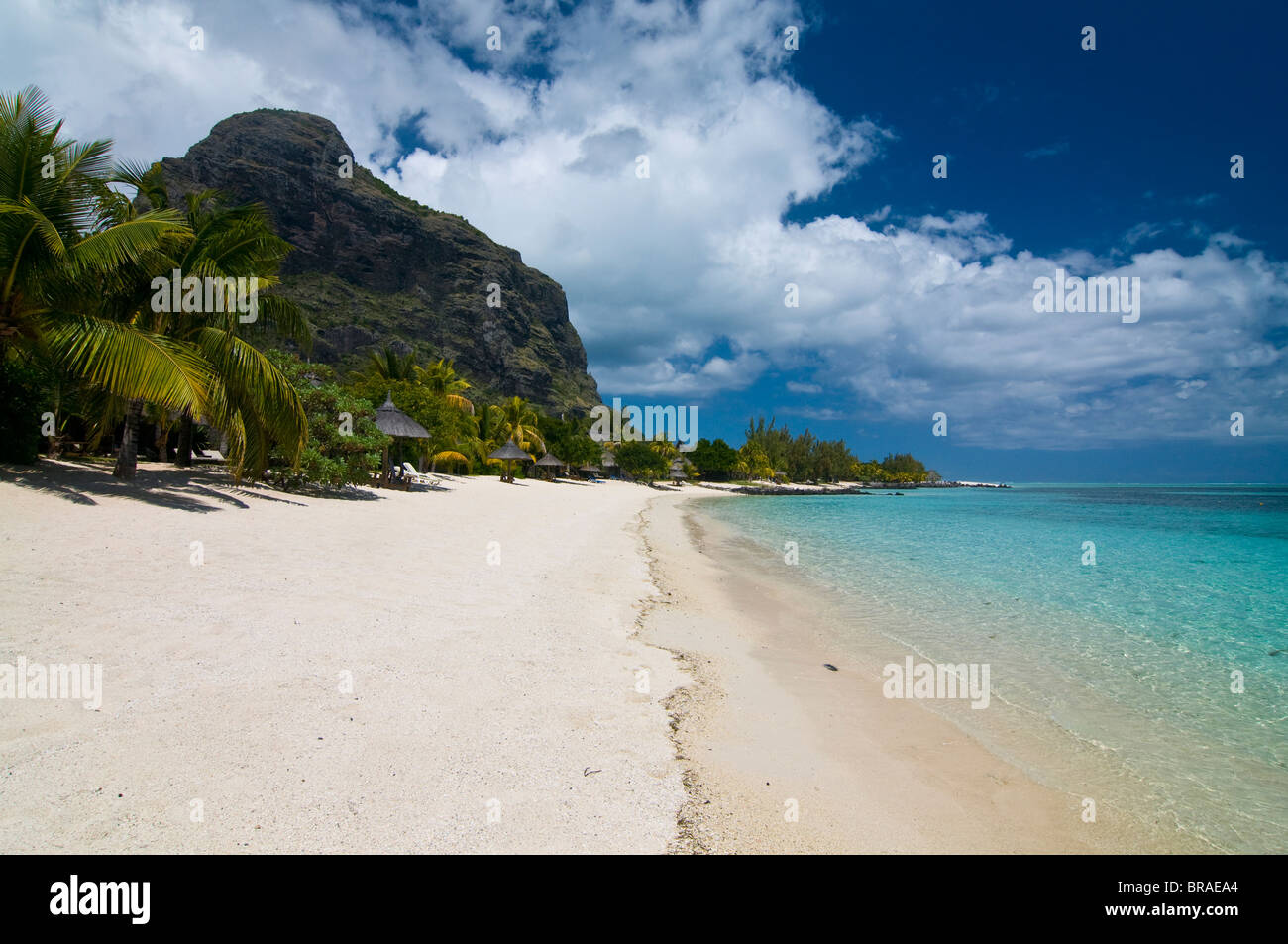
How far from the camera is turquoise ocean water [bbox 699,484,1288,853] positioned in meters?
4.75

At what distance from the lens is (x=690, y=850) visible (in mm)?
2928

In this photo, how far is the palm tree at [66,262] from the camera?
30.1 feet

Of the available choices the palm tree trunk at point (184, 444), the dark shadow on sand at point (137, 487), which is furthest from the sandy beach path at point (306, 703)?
the palm tree trunk at point (184, 444)

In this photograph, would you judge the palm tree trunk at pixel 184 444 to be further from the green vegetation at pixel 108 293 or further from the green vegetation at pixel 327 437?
the green vegetation at pixel 108 293

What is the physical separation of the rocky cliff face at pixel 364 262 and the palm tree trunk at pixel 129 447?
265 ft

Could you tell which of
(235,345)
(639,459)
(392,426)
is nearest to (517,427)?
(639,459)

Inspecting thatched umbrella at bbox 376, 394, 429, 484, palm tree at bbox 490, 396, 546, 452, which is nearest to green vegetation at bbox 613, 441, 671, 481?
palm tree at bbox 490, 396, 546, 452

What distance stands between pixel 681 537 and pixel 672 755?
654 inches

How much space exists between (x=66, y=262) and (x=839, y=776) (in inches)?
528

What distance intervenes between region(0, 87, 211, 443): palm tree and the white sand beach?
236 centimetres

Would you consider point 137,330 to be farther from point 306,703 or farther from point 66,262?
point 306,703

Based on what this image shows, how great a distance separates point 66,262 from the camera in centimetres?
941

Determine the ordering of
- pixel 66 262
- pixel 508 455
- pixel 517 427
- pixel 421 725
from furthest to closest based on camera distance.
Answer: pixel 517 427
pixel 508 455
pixel 66 262
pixel 421 725
